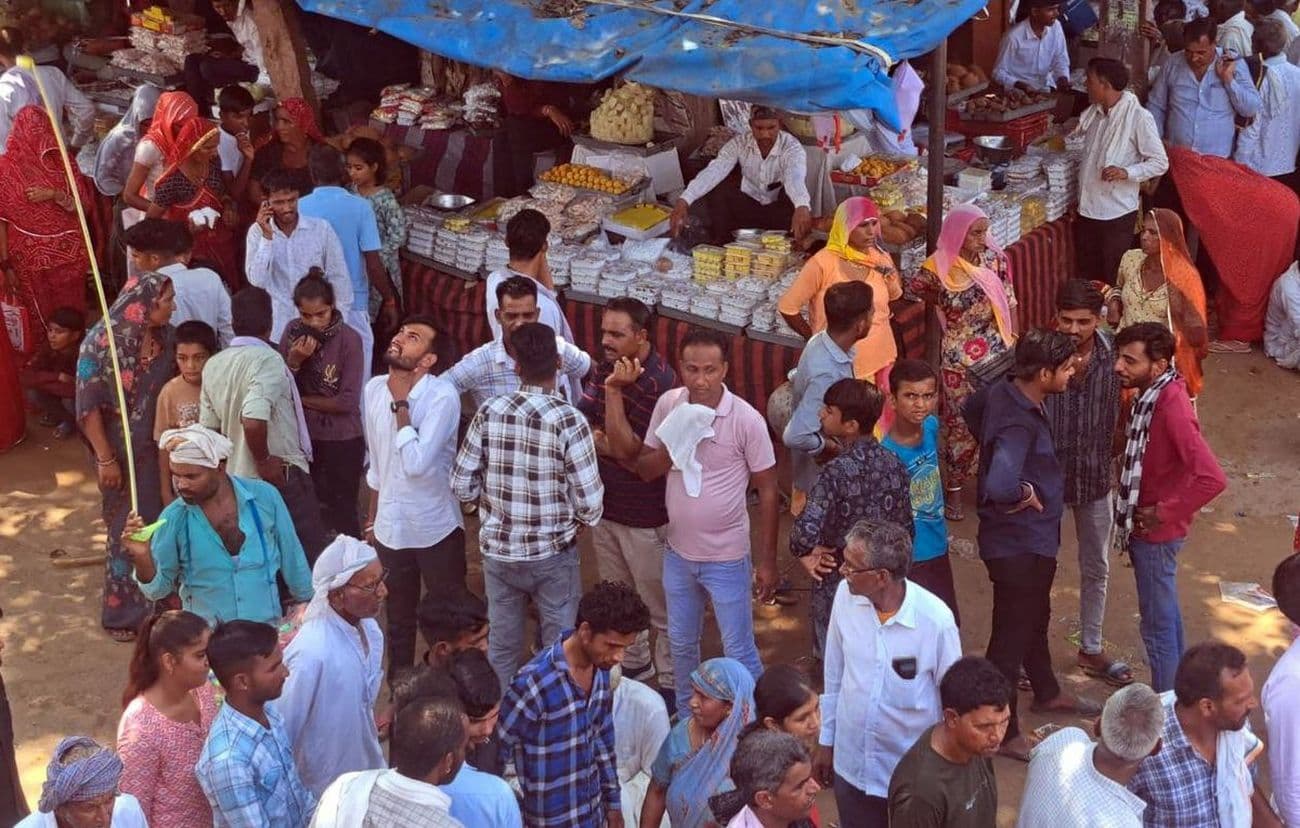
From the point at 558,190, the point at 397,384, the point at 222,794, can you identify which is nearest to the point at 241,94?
the point at 558,190

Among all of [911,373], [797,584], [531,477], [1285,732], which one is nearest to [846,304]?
[911,373]

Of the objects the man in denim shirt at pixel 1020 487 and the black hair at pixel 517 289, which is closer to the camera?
the man in denim shirt at pixel 1020 487

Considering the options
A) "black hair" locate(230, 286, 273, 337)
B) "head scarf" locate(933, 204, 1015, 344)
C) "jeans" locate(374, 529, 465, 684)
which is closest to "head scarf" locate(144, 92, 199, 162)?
"black hair" locate(230, 286, 273, 337)

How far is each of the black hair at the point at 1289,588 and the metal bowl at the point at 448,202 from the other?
18.9 feet

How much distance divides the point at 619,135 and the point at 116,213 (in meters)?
2.98

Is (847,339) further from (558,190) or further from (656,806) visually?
(558,190)

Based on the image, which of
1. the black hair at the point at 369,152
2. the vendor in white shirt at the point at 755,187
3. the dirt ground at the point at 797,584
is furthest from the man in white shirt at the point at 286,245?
the vendor in white shirt at the point at 755,187

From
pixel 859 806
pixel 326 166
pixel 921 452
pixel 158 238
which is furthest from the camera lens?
pixel 326 166

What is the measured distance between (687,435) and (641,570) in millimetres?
814

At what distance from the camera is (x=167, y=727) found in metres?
4.28

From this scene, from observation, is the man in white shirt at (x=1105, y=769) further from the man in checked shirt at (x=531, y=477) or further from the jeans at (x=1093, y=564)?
the jeans at (x=1093, y=564)

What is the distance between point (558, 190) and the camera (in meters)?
9.08

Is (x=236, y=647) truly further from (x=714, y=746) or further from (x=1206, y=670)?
(x=1206, y=670)

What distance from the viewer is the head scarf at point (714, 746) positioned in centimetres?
431
